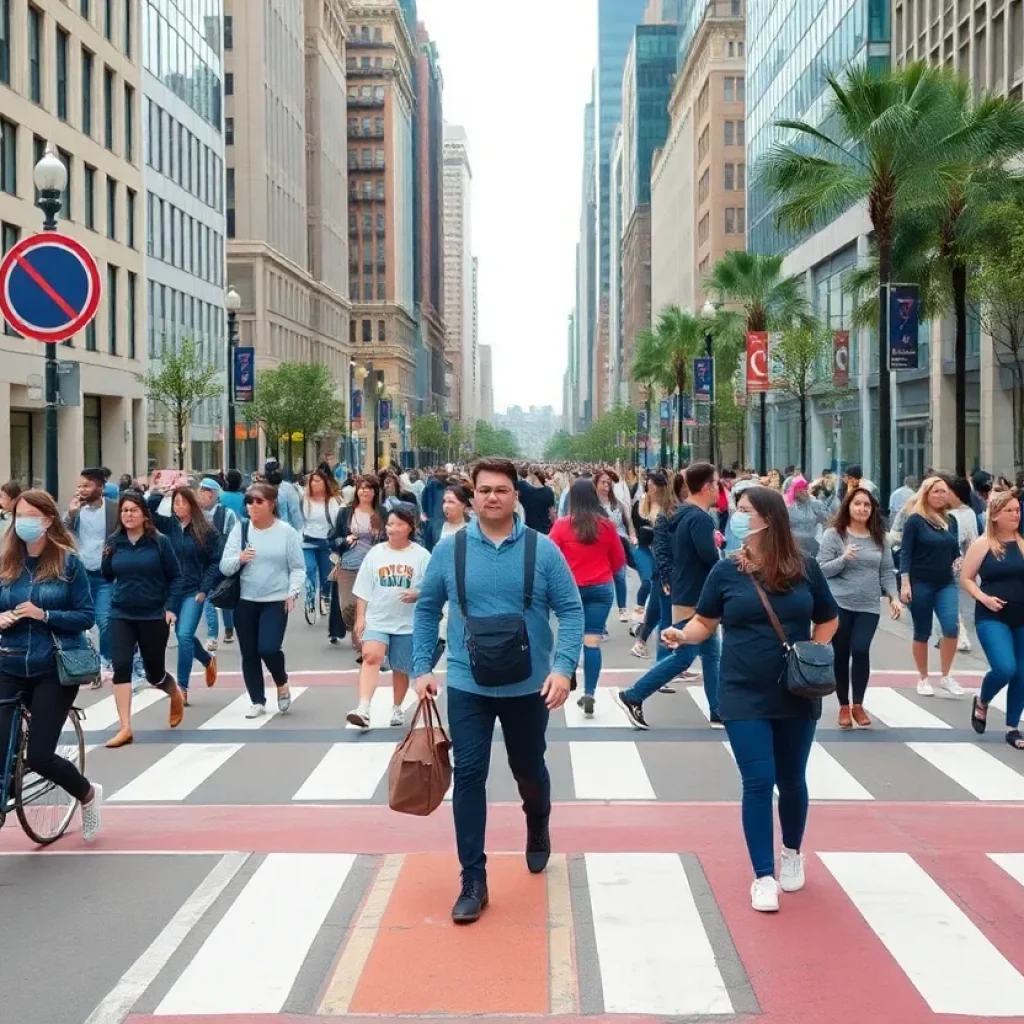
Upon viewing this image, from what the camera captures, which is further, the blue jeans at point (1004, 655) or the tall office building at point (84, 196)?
the tall office building at point (84, 196)

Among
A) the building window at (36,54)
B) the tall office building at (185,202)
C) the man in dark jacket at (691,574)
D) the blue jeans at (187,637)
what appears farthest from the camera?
the tall office building at (185,202)

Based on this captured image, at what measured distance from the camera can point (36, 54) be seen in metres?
40.9

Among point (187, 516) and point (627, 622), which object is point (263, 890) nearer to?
point (187, 516)

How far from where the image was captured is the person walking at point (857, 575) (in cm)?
1177

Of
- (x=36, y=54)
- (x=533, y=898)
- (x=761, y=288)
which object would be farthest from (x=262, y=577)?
(x=761, y=288)

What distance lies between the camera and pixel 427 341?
193m

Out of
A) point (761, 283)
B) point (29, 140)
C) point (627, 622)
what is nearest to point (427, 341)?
point (761, 283)

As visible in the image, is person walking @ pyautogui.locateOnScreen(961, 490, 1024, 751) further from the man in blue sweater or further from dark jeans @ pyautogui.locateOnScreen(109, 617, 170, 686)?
dark jeans @ pyautogui.locateOnScreen(109, 617, 170, 686)

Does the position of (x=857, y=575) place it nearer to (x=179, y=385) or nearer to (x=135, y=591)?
(x=135, y=591)

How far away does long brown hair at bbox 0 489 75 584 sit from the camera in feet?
26.3

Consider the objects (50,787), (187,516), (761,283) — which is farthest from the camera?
(761,283)

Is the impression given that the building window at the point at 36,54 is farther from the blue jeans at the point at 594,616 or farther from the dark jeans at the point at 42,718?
the dark jeans at the point at 42,718

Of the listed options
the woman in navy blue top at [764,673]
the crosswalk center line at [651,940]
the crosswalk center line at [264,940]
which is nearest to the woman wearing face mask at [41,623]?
the crosswalk center line at [264,940]

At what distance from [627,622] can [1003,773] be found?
10.5 meters
